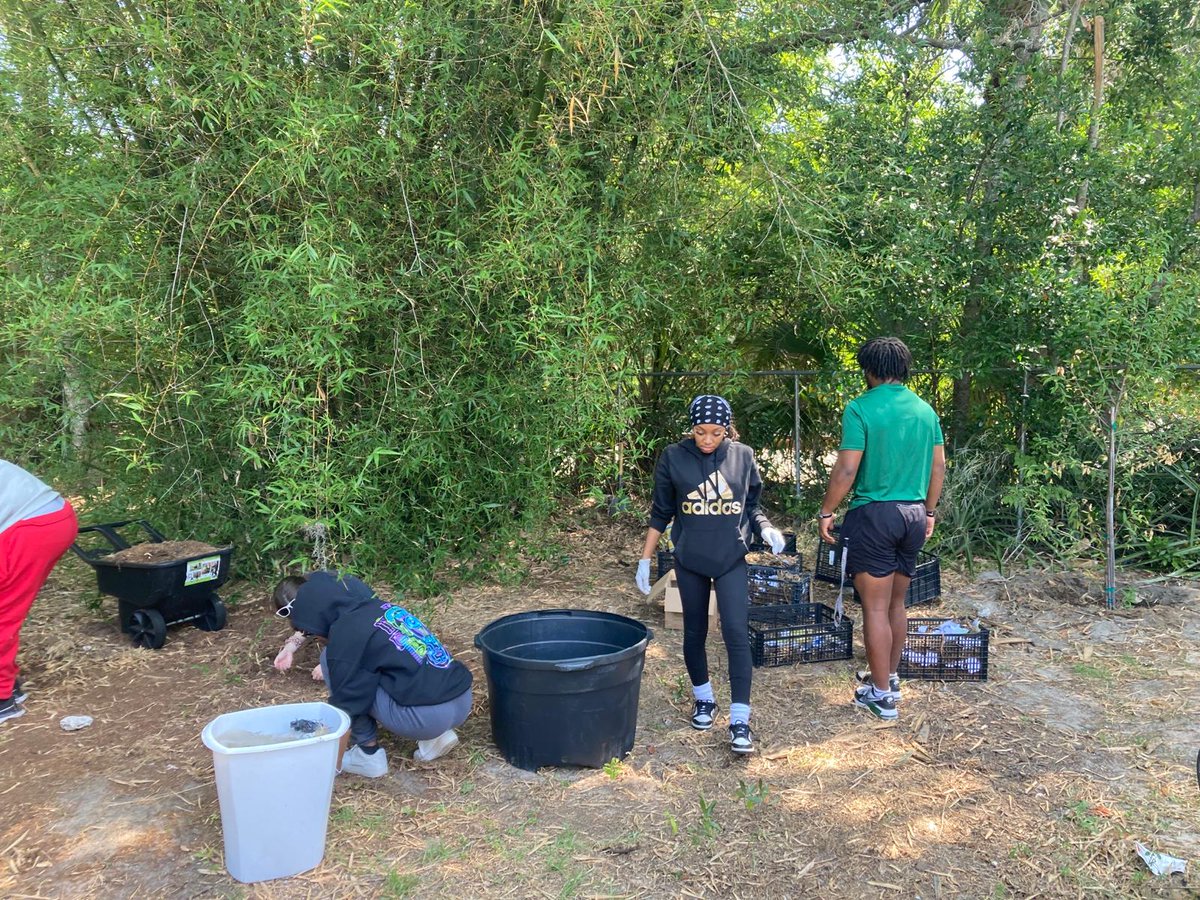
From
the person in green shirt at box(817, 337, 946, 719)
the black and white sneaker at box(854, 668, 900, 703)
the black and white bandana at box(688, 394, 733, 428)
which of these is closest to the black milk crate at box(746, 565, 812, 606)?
the black and white sneaker at box(854, 668, 900, 703)

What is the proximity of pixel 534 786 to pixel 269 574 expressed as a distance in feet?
8.77

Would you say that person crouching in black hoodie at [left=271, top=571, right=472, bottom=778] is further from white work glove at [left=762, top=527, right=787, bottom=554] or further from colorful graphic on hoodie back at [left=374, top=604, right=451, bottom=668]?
white work glove at [left=762, top=527, right=787, bottom=554]

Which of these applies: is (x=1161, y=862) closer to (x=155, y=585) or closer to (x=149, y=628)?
(x=155, y=585)

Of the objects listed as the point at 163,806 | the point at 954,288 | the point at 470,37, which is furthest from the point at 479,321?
the point at 954,288

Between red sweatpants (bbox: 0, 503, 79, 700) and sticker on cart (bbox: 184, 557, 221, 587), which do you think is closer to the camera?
red sweatpants (bbox: 0, 503, 79, 700)

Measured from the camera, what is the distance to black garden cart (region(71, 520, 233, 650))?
4105 mm

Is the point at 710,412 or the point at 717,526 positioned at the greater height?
the point at 710,412

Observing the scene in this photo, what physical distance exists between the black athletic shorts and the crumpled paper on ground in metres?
1.18

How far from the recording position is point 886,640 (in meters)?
3.49

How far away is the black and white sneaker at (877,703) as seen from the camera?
3545mm

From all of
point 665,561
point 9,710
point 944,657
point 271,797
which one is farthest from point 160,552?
point 944,657

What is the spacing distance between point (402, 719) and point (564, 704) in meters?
0.54

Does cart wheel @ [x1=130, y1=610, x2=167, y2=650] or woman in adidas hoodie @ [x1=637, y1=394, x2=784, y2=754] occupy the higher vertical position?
woman in adidas hoodie @ [x1=637, y1=394, x2=784, y2=754]

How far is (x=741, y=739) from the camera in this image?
323 cm
